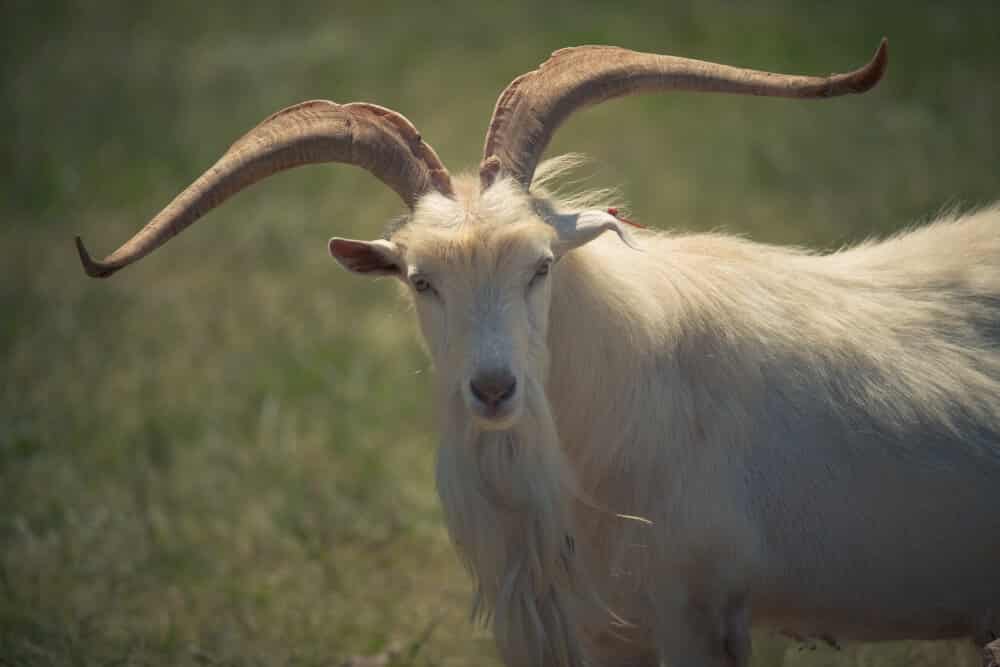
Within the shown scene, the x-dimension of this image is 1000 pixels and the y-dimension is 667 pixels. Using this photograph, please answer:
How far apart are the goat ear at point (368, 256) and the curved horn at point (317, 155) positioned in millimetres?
203

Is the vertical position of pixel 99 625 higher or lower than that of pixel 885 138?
lower

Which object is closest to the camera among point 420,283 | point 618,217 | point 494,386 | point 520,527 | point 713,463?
point 494,386

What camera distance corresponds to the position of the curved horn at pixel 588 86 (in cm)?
411

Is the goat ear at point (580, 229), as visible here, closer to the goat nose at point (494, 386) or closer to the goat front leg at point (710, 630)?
the goat nose at point (494, 386)

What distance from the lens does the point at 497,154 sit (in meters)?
4.08

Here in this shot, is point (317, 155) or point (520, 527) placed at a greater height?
point (317, 155)

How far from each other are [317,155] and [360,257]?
432 mm

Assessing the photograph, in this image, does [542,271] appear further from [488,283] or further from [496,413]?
[496,413]

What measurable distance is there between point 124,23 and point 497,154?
1544cm

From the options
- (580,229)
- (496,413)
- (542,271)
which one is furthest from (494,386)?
(580,229)

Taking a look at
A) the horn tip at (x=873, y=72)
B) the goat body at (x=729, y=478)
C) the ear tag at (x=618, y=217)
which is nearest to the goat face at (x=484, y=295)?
the goat body at (x=729, y=478)

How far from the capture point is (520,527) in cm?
405

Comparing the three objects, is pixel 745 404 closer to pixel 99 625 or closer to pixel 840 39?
pixel 99 625

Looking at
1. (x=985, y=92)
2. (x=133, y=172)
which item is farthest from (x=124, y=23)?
(x=985, y=92)
